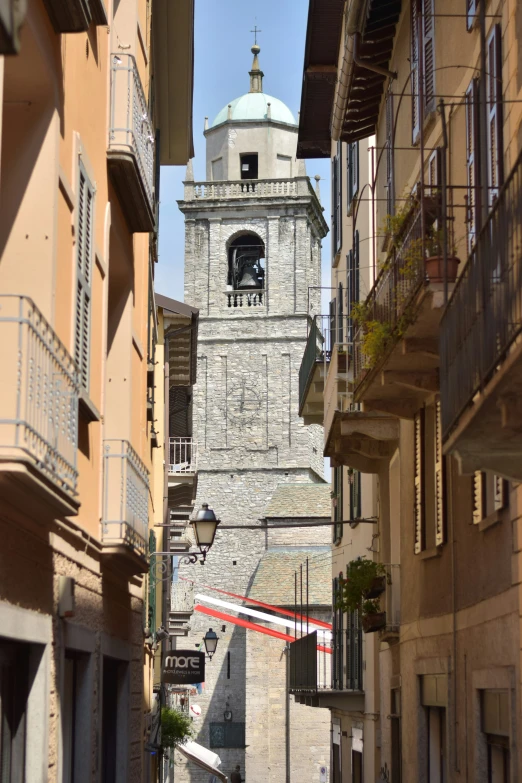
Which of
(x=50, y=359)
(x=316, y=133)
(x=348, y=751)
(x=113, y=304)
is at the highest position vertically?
(x=316, y=133)

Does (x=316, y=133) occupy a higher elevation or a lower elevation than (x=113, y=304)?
higher

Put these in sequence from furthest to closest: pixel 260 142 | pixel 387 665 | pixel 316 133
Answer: pixel 260 142, pixel 316 133, pixel 387 665

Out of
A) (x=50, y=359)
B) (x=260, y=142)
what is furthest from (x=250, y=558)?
(x=50, y=359)

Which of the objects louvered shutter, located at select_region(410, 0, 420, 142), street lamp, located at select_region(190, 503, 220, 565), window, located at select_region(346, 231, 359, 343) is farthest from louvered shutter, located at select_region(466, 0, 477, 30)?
window, located at select_region(346, 231, 359, 343)

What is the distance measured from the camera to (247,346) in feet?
227

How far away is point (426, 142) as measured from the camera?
43.5 feet

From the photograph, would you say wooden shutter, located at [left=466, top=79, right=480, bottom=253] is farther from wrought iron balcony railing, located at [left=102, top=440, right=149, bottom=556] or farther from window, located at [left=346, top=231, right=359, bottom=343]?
window, located at [left=346, top=231, right=359, bottom=343]

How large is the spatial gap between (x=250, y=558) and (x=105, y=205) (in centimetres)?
5805

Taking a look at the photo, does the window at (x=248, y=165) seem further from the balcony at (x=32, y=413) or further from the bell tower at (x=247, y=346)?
the balcony at (x=32, y=413)

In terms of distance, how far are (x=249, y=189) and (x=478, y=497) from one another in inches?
2384

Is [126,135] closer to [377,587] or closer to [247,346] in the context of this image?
[377,587]

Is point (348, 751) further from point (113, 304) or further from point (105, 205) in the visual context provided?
point (105, 205)

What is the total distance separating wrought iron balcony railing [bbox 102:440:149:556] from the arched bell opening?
59.8 meters

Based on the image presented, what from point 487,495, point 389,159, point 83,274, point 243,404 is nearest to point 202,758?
point 243,404
